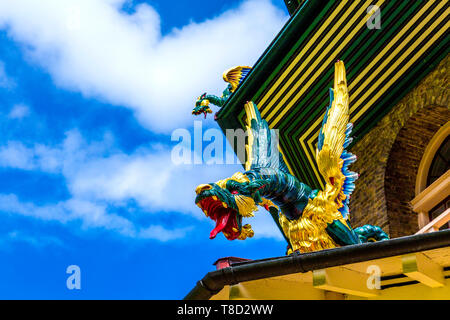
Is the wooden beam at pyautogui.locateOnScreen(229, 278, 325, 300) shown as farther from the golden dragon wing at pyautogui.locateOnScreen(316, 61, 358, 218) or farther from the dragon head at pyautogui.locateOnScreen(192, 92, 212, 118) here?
the dragon head at pyautogui.locateOnScreen(192, 92, 212, 118)

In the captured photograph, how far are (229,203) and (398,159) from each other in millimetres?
3924

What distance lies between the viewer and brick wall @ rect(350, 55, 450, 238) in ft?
32.0

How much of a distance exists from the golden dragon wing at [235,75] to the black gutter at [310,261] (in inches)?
253

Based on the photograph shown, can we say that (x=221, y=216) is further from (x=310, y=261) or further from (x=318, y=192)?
(x=310, y=261)

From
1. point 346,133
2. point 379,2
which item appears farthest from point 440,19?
point 346,133

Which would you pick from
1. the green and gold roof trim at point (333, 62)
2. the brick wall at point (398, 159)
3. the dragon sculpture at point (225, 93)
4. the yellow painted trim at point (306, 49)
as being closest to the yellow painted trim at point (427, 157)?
the brick wall at point (398, 159)

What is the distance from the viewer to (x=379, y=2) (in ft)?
31.4

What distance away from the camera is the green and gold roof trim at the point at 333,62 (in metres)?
9.60

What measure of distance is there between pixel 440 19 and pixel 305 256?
199 inches

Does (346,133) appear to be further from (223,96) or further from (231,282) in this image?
(223,96)

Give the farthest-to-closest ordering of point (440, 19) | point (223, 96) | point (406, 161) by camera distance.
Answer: point (223, 96) → point (406, 161) → point (440, 19)

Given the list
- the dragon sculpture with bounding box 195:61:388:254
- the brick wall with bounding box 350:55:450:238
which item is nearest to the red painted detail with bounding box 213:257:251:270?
the dragon sculpture with bounding box 195:61:388:254

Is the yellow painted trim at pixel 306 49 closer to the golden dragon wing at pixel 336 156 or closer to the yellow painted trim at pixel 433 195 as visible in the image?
the golden dragon wing at pixel 336 156
